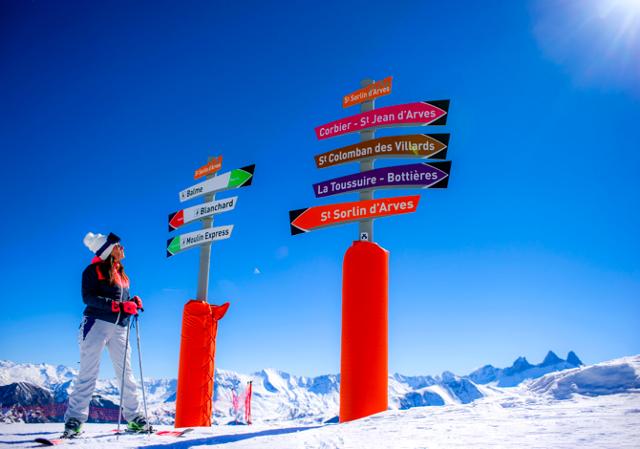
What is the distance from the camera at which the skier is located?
7.24 metres

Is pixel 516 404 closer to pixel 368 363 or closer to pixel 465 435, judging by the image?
pixel 465 435

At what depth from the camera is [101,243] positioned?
784cm

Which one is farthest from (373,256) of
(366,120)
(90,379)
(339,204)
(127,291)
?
(90,379)

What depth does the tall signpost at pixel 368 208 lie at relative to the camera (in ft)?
28.2

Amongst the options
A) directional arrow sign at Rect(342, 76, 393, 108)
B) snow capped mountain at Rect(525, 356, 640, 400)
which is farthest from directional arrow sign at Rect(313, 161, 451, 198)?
snow capped mountain at Rect(525, 356, 640, 400)

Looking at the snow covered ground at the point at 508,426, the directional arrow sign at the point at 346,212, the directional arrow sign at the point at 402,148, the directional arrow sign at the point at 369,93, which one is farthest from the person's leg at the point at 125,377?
the directional arrow sign at the point at 369,93

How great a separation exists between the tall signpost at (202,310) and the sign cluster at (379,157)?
2.70 m

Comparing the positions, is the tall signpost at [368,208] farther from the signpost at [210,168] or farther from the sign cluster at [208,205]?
the signpost at [210,168]

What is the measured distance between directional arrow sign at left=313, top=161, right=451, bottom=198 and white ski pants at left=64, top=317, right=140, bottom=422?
5.15 m

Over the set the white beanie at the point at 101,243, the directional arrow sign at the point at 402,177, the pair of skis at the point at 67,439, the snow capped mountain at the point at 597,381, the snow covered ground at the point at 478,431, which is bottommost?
the pair of skis at the point at 67,439

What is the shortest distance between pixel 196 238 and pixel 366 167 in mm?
5125

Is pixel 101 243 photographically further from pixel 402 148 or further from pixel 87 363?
pixel 402 148

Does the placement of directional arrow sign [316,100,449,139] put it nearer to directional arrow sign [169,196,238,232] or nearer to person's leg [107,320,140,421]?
directional arrow sign [169,196,238,232]

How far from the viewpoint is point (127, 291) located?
8.20 m
